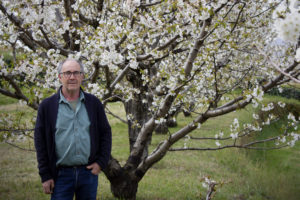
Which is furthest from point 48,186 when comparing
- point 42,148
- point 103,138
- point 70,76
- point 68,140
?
point 70,76

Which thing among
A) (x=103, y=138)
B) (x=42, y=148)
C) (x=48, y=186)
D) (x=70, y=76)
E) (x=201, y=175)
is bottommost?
(x=201, y=175)

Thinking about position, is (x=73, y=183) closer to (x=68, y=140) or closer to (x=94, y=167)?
(x=94, y=167)

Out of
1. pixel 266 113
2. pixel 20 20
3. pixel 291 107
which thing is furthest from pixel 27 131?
pixel 291 107

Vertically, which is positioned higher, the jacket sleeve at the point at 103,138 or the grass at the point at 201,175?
the jacket sleeve at the point at 103,138

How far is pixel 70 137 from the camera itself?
2.71 meters

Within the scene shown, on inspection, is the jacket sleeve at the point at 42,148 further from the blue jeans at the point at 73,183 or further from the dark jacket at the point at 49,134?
the blue jeans at the point at 73,183

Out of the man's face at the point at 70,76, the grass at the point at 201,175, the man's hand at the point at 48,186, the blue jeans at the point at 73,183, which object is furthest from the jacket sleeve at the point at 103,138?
the grass at the point at 201,175

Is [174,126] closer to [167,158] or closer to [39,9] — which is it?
[167,158]

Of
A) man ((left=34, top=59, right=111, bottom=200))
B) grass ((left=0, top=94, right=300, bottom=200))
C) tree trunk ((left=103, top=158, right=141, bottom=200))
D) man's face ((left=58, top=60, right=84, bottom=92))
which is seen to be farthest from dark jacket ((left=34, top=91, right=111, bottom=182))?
grass ((left=0, top=94, right=300, bottom=200))

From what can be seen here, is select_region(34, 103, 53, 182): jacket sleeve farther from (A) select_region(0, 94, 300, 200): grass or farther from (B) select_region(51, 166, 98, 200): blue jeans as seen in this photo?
(A) select_region(0, 94, 300, 200): grass

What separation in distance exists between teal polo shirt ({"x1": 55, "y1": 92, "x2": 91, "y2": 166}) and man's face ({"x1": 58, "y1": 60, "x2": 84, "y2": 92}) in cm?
12

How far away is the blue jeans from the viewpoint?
108 inches

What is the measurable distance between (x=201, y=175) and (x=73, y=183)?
488 centimetres

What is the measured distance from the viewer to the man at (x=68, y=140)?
8.89ft
